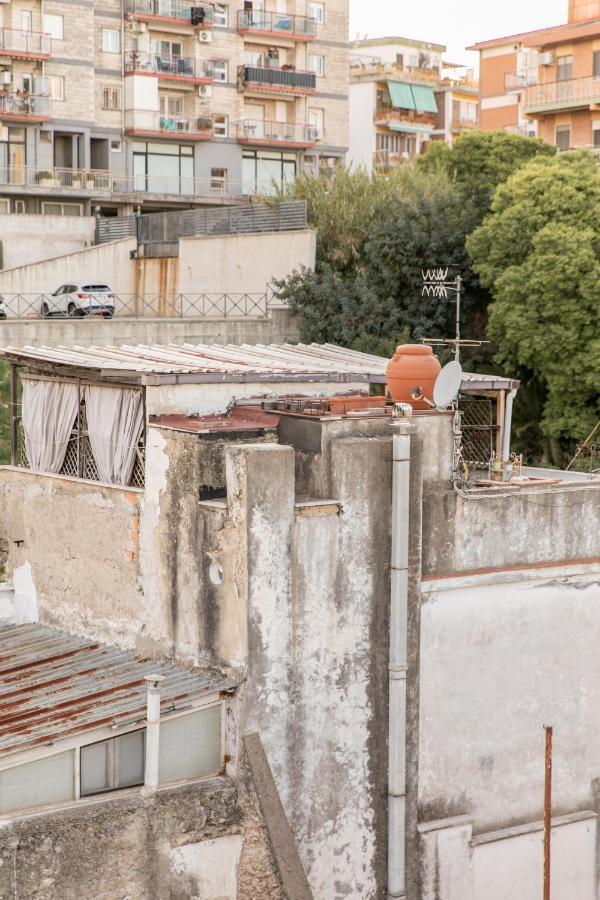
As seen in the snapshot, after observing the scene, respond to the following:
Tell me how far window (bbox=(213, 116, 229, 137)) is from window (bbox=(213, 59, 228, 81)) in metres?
1.61

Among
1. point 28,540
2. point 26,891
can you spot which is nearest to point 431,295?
point 28,540

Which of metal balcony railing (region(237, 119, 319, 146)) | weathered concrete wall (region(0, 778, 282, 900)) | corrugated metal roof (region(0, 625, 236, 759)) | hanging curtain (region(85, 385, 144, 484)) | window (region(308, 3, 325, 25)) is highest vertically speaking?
window (region(308, 3, 325, 25))

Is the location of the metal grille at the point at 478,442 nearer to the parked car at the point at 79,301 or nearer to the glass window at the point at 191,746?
the glass window at the point at 191,746

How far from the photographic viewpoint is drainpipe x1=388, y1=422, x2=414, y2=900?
14047mm

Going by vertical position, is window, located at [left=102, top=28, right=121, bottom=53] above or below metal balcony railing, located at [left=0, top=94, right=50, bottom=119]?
above

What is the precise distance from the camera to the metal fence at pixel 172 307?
1561 inches

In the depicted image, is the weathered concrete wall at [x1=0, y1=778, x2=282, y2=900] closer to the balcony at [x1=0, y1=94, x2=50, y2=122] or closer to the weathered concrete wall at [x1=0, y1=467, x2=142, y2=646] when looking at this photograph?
the weathered concrete wall at [x1=0, y1=467, x2=142, y2=646]

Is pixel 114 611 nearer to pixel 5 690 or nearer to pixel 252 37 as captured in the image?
pixel 5 690

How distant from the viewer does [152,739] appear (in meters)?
13.1

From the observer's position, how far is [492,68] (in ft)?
217

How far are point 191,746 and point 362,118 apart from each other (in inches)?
2542

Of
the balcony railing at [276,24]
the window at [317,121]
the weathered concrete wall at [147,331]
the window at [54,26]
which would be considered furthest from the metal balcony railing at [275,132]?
the weathered concrete wall at [147,331]

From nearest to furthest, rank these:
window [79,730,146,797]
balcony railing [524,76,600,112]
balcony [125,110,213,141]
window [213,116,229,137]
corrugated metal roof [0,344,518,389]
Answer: window [79,730,146,797]
corrugated metal roof [0,344,518,389]
balcony railing [524,76,600,112]
balcony [125,110,213,141]
window [213,116,229,137]

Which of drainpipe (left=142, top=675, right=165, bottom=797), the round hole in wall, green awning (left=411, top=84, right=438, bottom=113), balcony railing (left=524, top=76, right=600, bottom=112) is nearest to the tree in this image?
the round hole in wall
